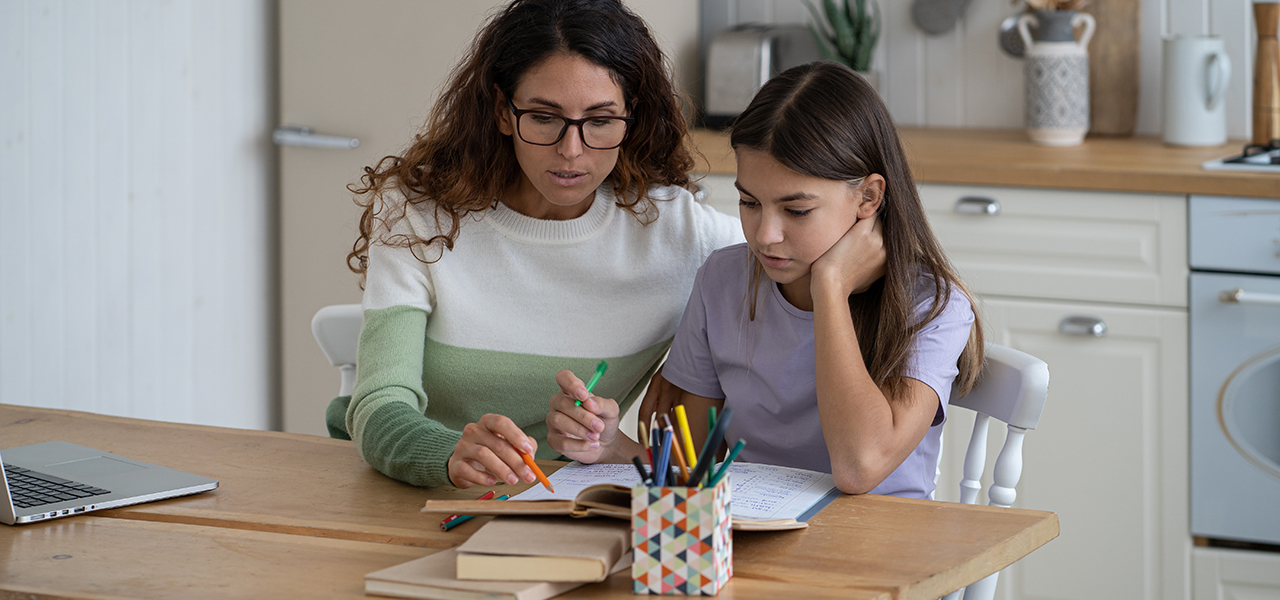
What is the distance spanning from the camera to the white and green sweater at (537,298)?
1.54 m

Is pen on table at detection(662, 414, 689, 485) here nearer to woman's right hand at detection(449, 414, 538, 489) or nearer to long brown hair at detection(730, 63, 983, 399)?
woman's right hand at detection(449, 414, 538, 489)

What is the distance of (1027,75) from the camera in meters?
2.72

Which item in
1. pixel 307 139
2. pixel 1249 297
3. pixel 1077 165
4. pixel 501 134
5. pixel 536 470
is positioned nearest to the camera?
pixel 536 470

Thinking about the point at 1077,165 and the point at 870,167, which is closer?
the point at 870,167

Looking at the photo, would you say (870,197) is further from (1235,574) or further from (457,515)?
(1235,574)

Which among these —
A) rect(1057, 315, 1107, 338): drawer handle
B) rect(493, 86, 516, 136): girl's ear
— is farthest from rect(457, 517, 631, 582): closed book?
rect(1057, 315, 1107, 338): drawer handle

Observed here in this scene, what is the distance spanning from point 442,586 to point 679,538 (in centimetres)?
18

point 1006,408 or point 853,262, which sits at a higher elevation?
point 853,262

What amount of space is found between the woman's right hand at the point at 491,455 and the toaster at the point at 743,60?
1.71 m

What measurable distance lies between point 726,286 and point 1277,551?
1425 mm

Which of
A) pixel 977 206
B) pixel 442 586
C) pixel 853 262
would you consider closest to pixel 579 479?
Result: pixel 442 586

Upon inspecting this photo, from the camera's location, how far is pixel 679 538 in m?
0.92

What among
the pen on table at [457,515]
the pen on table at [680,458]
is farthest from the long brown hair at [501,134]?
the pen on table at [680,458]

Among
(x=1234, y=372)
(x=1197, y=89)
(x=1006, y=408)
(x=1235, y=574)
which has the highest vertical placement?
(x=1197, y=89)
